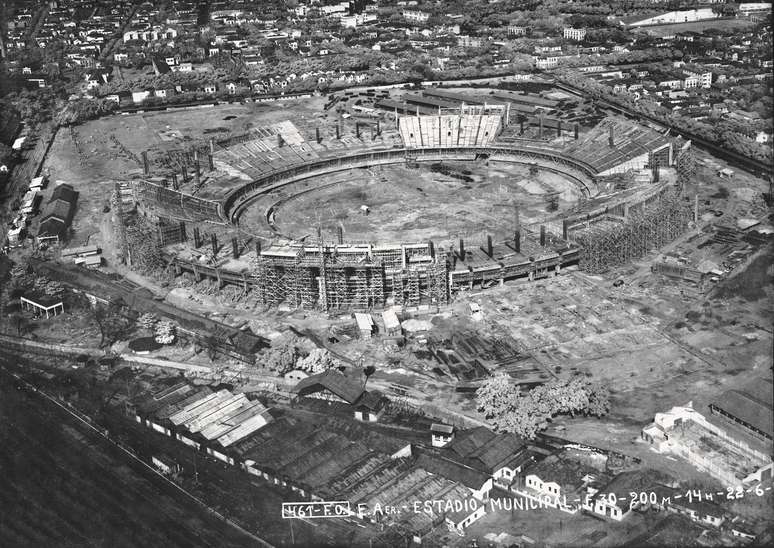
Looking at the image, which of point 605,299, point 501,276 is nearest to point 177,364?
point 501,276

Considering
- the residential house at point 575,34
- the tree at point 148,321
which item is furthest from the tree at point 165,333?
the residential house at point 575,34

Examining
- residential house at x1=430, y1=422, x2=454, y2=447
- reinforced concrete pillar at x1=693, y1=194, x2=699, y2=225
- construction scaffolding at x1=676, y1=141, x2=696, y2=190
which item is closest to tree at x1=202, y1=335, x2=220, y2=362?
residential house at x1=430, y1=422, x2=454, y2=447

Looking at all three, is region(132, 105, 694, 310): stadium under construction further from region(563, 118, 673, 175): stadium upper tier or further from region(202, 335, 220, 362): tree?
region(202, 335, 220, 362): tree

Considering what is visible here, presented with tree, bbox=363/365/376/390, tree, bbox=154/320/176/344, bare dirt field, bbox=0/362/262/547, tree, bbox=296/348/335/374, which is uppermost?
tree, bbox=154/320/176/344

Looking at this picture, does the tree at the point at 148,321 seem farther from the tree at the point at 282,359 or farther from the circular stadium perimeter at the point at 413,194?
the circular stadium perimeter at the point at 413,194

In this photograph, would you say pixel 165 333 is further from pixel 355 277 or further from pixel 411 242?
pixel 411 242

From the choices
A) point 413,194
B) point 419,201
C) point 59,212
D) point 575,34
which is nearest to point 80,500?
point 59,212

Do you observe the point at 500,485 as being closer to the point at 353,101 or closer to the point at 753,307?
the point at 753,307
